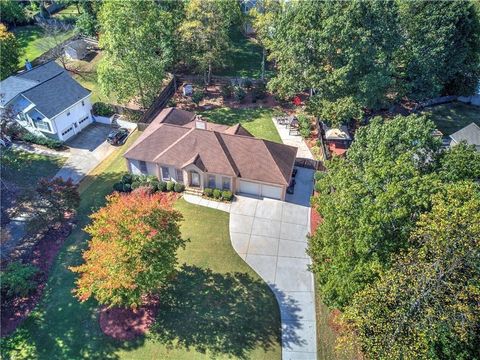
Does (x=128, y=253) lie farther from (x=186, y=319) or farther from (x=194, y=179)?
(x=194, y=179)

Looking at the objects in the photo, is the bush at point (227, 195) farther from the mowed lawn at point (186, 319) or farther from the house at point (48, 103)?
the house at point (48, 103)

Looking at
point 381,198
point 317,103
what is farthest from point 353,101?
point 381,198

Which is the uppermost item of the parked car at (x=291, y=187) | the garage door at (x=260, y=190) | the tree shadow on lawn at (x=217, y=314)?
the garage door at (x=260, y=190)

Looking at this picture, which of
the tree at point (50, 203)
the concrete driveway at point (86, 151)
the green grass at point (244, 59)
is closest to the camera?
the tree at point (50, 203)

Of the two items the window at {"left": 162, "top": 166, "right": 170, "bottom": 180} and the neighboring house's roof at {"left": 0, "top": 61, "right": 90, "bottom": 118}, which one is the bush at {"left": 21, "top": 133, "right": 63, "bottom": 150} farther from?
the window at {"left": 162, "top": 166, "right": 170, "bottom": 180}

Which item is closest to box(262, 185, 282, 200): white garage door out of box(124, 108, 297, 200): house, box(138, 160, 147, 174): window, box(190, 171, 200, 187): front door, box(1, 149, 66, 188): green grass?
box(124, 108, 297, 200): house

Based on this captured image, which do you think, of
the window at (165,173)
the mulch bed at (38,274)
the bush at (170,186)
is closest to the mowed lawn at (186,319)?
the mulch bed at (38,274)

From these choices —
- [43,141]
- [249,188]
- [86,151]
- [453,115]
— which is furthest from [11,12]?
[453,115]

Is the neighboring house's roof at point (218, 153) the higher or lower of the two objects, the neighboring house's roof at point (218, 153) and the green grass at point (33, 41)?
the higher
